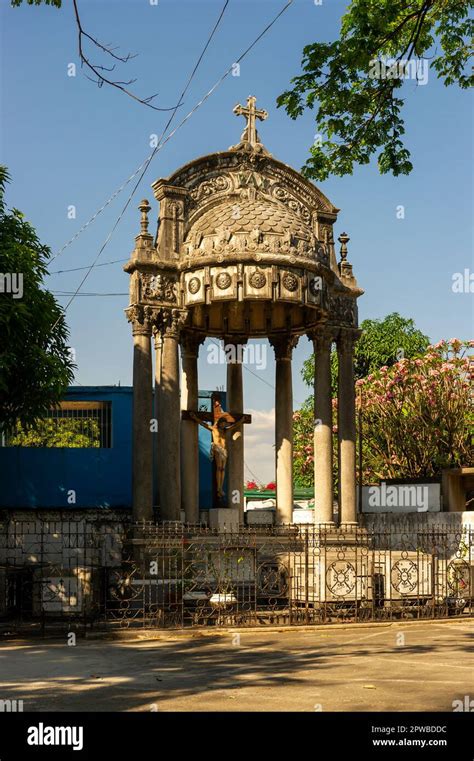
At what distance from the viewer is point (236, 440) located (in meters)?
29.1

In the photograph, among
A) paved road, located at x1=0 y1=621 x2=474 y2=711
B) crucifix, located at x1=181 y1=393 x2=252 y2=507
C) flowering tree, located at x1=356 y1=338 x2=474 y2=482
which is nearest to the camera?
paved road, located at x1=0 y1=621 x2=474 y2=711

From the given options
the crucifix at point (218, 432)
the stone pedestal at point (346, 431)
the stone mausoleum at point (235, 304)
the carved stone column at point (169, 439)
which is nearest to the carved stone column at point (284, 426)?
the stone mausoleum at point (235, 304)

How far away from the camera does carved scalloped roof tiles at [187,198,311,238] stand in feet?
82.9

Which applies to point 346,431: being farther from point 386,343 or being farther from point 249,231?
point 386,343

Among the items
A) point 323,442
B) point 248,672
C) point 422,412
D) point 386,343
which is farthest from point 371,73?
point 386,343

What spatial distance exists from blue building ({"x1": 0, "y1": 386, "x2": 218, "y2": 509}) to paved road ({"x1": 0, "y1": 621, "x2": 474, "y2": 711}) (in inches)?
454

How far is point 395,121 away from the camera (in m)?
13.3

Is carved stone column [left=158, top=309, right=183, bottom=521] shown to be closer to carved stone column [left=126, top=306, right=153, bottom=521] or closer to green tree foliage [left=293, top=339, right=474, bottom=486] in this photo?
carved stone column [left=126, top=306, right=153, bottom=521]

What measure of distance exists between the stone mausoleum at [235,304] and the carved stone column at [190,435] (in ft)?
0.10

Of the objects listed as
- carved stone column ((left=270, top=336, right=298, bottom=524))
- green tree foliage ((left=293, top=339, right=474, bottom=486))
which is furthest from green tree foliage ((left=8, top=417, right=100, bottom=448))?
green tree foliage ((left=293, top=339, right=474, bottom=486))

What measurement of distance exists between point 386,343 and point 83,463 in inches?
1031

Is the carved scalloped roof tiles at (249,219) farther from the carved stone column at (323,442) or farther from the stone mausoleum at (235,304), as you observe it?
the carved stone column at (323,442)

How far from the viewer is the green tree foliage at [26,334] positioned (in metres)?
22.1
